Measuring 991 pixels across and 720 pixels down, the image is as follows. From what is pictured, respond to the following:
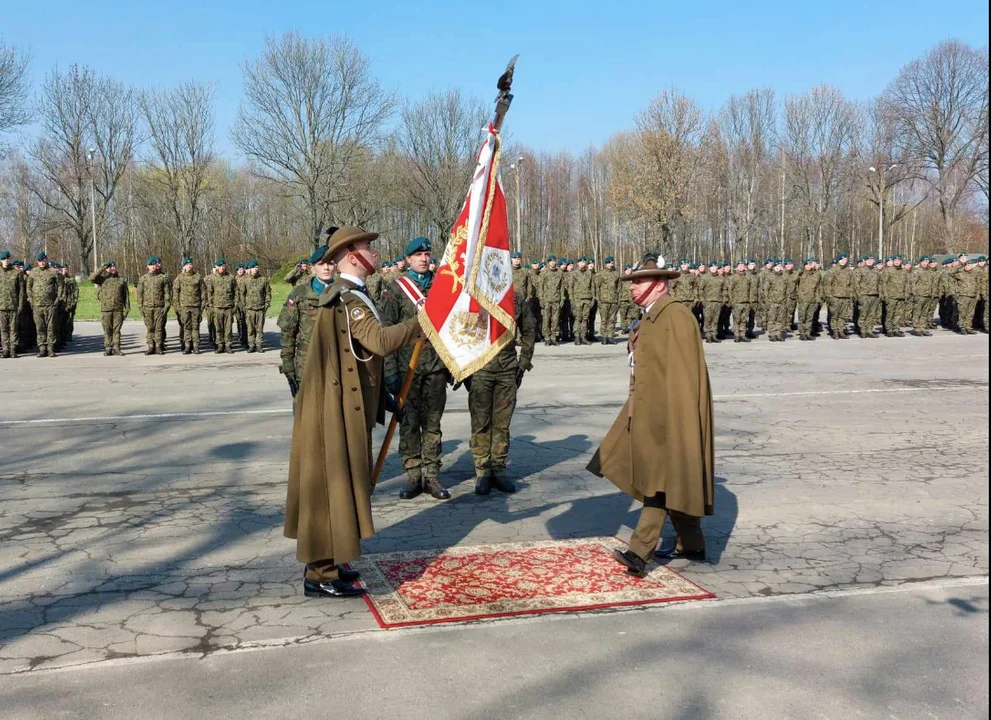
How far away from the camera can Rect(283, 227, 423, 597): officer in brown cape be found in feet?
16.2

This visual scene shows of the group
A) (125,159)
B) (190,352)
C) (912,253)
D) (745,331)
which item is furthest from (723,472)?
(912,253)

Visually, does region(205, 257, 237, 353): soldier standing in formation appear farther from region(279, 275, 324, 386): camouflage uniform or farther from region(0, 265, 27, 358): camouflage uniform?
region(279, 275, 324, 386): camouflage uniform

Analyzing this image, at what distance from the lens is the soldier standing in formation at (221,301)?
67.1ft

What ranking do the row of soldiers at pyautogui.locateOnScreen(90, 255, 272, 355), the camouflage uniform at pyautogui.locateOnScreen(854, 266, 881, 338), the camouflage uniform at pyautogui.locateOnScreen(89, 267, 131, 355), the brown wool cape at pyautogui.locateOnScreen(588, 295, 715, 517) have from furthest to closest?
the camouflage uniform at pyautogui.locateOnScreen(854, 266, 881, 338), the row of soldiers at pyautogui.locateOnScreen(90, 255, 272, 355), the camouflage uniform at pyautogui.locateOnScreen(89, 267, 131, 355), the brown wool cape at pyautogui.locateOnScreen(588, 295, 715, 517)

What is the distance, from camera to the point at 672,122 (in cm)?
4609

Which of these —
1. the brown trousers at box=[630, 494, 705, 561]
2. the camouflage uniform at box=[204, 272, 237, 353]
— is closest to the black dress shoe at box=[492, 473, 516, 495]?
the brown trousers at box=[630, 494, 705, 561]

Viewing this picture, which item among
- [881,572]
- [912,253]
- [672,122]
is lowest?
[881,572]

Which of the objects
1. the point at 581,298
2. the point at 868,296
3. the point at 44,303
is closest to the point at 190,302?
the point at 44,303

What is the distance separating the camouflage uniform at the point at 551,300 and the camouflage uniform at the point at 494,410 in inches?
600

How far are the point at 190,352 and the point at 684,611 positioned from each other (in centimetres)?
1771

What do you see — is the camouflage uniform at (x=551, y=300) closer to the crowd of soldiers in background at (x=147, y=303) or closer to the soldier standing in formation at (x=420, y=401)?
the crowd of soldiers in background at (x=147, y=303)

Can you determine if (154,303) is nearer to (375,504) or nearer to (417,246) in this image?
(417,246)

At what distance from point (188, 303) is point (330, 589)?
16.6 meters

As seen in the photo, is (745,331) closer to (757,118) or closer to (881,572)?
(881,572)
